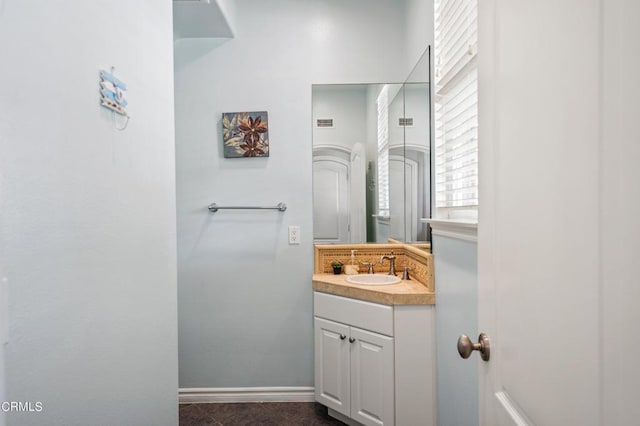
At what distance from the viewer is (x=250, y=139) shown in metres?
2.37

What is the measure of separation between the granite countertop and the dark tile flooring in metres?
0.79

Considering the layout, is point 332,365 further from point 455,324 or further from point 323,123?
point 323,123

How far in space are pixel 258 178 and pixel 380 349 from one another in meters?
1.30

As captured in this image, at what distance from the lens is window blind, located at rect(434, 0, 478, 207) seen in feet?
4.47

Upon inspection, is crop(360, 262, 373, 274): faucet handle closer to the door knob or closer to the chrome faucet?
the chrome faucet

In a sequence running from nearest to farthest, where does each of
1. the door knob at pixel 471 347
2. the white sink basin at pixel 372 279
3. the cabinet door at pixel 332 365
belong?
1. the door knob at pixel 471 347
2. the cabinet door at pixel 332 365
3. the white sink basin at pixel 372 279

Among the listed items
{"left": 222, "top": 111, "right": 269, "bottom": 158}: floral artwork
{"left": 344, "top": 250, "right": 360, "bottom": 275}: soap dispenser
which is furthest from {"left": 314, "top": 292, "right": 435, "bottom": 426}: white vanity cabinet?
{"left": 222, "top": 111, "right": 269, "bottom": 158}: floral artwork

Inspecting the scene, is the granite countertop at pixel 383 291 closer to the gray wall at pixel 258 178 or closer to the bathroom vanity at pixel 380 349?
the bathroom vanity at pixel 380 349

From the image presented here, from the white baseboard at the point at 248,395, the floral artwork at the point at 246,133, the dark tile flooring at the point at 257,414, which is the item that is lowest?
the dark tile flooring at the point at 257,414

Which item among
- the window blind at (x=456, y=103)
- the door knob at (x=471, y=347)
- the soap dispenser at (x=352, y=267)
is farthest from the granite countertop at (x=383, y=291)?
the door knob at (x=471, y=347)

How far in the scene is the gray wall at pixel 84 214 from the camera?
2.29 ft

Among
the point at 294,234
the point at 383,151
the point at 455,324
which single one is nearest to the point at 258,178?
the point at 294,234

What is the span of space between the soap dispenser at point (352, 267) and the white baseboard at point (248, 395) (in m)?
0.84

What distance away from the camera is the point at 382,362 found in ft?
5.96
